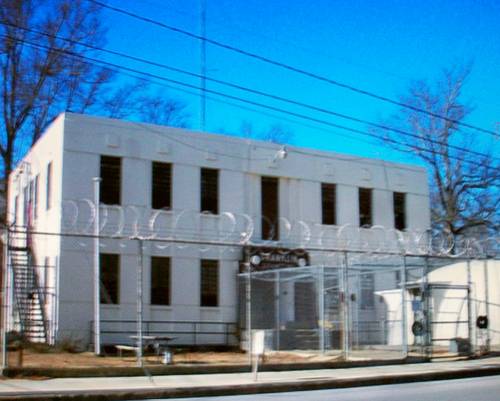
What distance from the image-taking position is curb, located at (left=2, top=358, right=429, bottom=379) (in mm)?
15945

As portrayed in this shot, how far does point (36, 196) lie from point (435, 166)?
2464 centimetres

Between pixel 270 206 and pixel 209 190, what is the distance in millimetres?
3010

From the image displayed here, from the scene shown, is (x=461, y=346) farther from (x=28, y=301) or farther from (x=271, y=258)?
(x=28, y=301)

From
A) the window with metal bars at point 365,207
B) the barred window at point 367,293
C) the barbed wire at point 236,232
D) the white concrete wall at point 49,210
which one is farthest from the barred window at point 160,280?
the window with metal bars at point 365,207

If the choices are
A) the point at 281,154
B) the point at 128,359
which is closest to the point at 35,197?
the point at 281,154

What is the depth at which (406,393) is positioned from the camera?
14648 millimetres

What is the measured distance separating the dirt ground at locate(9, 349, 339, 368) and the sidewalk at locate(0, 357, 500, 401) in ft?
6.71

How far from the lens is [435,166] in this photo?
45.1 metres

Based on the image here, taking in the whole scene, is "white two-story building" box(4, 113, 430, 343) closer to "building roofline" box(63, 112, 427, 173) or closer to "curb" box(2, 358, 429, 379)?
"building roofline" box(63, 112, 427, 173)

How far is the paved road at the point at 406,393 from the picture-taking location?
13.7 meters

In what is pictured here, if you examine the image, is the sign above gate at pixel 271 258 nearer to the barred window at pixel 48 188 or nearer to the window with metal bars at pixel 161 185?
the window with metal bars at pixel 161 185

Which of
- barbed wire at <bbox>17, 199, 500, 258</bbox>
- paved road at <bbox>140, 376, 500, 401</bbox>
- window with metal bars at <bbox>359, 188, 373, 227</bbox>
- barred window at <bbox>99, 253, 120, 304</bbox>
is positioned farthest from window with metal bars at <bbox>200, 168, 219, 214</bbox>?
paved road at <bbox>140, 376, 500, 401</bbox>

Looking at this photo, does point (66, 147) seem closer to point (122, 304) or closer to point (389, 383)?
point (122, 304)

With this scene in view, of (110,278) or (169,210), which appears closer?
(110,278)
